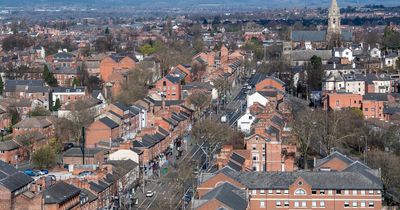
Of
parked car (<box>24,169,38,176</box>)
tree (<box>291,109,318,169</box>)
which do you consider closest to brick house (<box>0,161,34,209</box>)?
parked car (<box>24,169,38,176</box>)

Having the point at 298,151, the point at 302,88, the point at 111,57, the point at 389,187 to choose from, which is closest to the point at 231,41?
the point at 111,57

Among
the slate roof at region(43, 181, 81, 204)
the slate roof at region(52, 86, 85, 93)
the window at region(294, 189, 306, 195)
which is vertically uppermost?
the slate roof at region(43, 181, 81, 204)

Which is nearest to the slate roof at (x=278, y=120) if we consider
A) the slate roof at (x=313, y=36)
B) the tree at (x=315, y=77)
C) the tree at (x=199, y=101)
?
the tree at (x=199, y=101)

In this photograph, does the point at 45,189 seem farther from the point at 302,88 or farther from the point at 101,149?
the point at 302,88

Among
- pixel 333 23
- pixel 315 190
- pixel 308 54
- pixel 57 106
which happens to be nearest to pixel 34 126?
pixel 57 106

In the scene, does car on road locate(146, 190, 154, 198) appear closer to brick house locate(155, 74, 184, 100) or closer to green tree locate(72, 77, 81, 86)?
brick house locate(155, 74, 184, 100)
